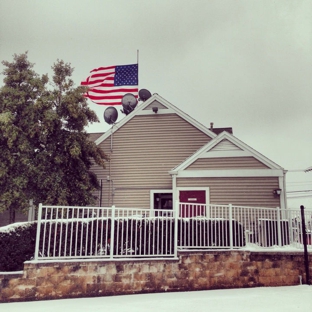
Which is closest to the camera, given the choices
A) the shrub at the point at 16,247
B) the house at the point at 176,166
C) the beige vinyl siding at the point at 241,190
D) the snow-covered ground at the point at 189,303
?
the snow-covered ground at the point at 189,303

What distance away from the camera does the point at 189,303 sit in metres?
5.89

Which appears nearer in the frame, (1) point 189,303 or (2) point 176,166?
(1) point 189,303

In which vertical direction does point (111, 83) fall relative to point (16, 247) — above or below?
above

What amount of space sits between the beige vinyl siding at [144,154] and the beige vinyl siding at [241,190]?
1.92 meters

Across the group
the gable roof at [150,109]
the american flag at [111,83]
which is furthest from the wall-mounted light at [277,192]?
the american flag at [111,83]

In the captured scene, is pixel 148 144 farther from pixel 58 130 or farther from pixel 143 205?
pixel 58 130

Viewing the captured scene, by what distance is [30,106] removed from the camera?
404 inches

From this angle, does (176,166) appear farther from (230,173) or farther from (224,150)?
(230,173)

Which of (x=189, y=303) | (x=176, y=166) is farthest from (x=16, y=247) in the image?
(x=176, y=166)

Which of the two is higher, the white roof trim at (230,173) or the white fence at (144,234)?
the white roof trim at (230,173)

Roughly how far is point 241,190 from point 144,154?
4249 mm

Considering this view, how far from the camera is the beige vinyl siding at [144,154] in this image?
1285 cm

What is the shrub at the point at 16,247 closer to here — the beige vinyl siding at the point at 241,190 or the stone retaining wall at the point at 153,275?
the stone retaining wall at the point at 153,275

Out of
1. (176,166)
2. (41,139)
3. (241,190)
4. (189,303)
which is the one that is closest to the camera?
(189,303)
